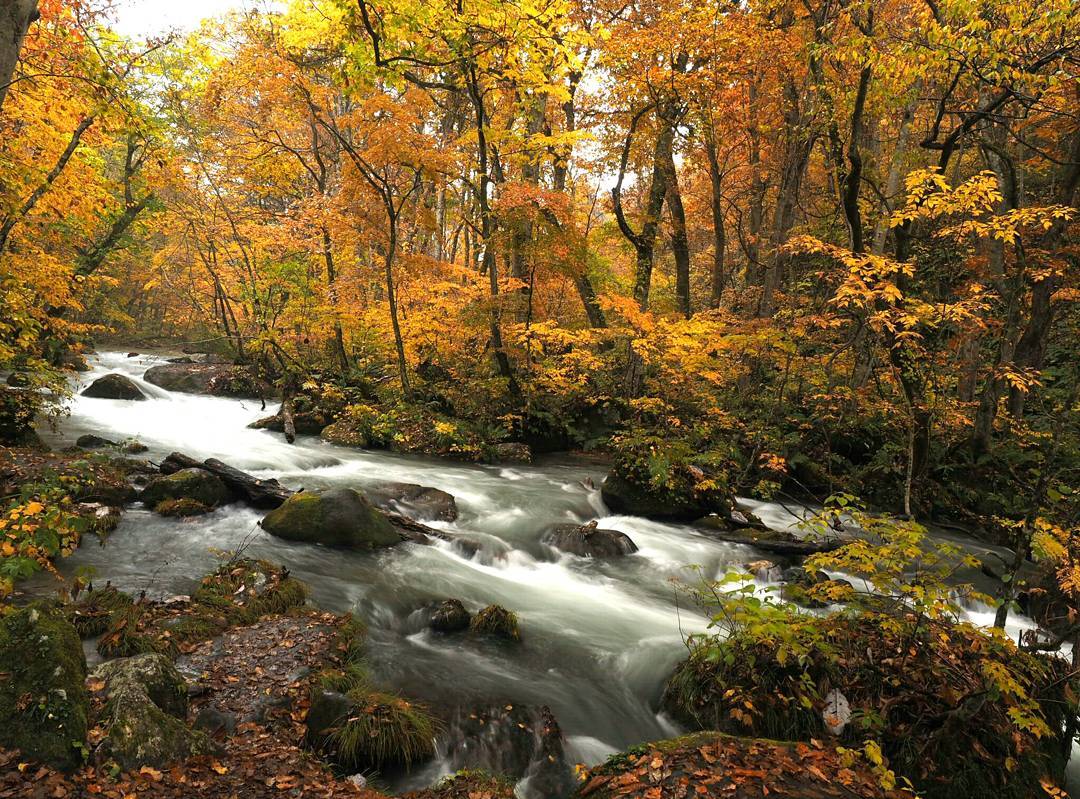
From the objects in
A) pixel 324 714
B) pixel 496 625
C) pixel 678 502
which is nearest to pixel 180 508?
pixel 496 625

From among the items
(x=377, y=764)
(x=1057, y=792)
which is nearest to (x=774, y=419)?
(x=1057, y=792)

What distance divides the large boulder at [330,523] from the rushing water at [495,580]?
0.63 ft

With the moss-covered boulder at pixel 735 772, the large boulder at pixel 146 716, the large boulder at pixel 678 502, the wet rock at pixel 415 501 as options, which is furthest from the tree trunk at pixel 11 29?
the large boulder at pixel 678 502

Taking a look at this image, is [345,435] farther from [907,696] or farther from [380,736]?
[907,696]

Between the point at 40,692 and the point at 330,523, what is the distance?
480cm

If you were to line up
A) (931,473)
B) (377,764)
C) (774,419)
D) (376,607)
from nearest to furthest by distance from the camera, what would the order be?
(377,764)
(376,607)
(931,473)
(774,419)

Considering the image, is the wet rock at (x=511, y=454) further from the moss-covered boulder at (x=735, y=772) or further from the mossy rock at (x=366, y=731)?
the moss-covered boulder at (x=735, y=772)

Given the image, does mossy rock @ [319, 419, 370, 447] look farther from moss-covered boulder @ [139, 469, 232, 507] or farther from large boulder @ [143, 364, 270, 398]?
moss-covered boulder @ [139, 469, 232, 507]

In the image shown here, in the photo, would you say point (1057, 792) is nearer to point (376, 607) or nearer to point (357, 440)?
point (376, 607)

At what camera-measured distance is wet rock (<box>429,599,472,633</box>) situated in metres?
6.08

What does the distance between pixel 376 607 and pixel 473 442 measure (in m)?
7.93

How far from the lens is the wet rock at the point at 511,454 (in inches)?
564

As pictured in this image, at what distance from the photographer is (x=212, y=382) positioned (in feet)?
60.9

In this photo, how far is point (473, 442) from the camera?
14.2m
